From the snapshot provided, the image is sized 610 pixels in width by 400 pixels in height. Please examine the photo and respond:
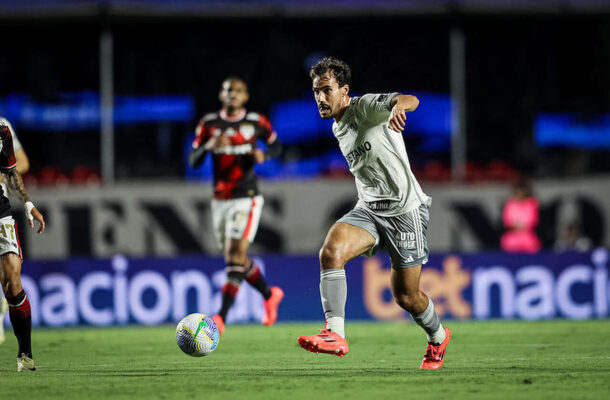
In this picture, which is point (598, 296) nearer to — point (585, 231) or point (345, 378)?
point (585, 231)

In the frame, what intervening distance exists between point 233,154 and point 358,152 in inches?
138

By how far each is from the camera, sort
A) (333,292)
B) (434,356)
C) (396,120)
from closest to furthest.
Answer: (396,120) → (333,292) → (434,356)


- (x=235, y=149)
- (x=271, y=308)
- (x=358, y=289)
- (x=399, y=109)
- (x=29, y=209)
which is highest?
(x=399, y=109)

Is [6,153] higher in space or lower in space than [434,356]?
higher

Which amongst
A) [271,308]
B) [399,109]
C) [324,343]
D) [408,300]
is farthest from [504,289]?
[399,109]

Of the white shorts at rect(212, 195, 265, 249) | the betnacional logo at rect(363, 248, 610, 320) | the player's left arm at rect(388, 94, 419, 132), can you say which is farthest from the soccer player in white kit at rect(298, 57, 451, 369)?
the betnacional logo at rect(363, 248, 610, 320)

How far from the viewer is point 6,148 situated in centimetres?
736

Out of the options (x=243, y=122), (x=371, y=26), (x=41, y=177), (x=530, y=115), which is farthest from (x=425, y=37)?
(x=243, y=122)

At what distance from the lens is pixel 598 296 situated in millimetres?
12859

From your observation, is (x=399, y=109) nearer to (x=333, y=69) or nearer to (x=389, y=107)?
(x=389, y=107)

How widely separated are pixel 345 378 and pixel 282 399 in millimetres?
1095

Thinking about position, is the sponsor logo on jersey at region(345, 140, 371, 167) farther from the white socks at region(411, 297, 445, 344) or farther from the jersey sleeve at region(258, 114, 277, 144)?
the jersey sleeve at region(258, 114, 277, 144)

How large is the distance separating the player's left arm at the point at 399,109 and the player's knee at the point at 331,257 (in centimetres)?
97

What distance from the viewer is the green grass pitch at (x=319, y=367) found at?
239 inches
